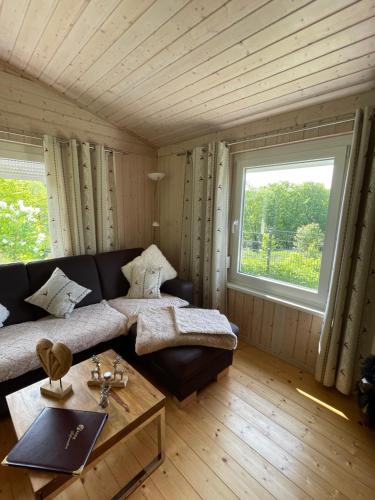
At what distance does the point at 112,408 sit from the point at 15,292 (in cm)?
149

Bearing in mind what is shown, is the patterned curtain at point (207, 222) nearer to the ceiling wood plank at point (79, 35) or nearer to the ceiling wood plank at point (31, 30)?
the ceiling wood plank at point (79, 35)

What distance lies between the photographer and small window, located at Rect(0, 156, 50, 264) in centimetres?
231

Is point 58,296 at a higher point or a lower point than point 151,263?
lower

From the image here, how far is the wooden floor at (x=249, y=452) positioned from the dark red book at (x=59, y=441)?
0.46 meters

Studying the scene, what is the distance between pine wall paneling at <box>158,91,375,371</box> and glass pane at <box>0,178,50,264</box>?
5.24 feet

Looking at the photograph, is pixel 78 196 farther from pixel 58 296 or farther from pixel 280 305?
pixel 280 305

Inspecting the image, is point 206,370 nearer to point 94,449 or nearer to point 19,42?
point 94,449

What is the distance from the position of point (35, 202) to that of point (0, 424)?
1.93 metres

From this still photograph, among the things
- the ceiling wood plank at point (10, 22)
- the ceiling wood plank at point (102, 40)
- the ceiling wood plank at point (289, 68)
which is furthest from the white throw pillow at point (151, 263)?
the ceiling wood plank at point (10, 22)

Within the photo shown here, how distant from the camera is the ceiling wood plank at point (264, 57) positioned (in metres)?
1.22

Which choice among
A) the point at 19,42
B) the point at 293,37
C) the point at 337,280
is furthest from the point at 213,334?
the point at 19,42

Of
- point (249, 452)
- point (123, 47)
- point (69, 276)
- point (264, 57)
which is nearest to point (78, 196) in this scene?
point (69, 276)

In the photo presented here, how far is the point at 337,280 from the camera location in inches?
70.0

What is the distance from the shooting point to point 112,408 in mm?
1186
